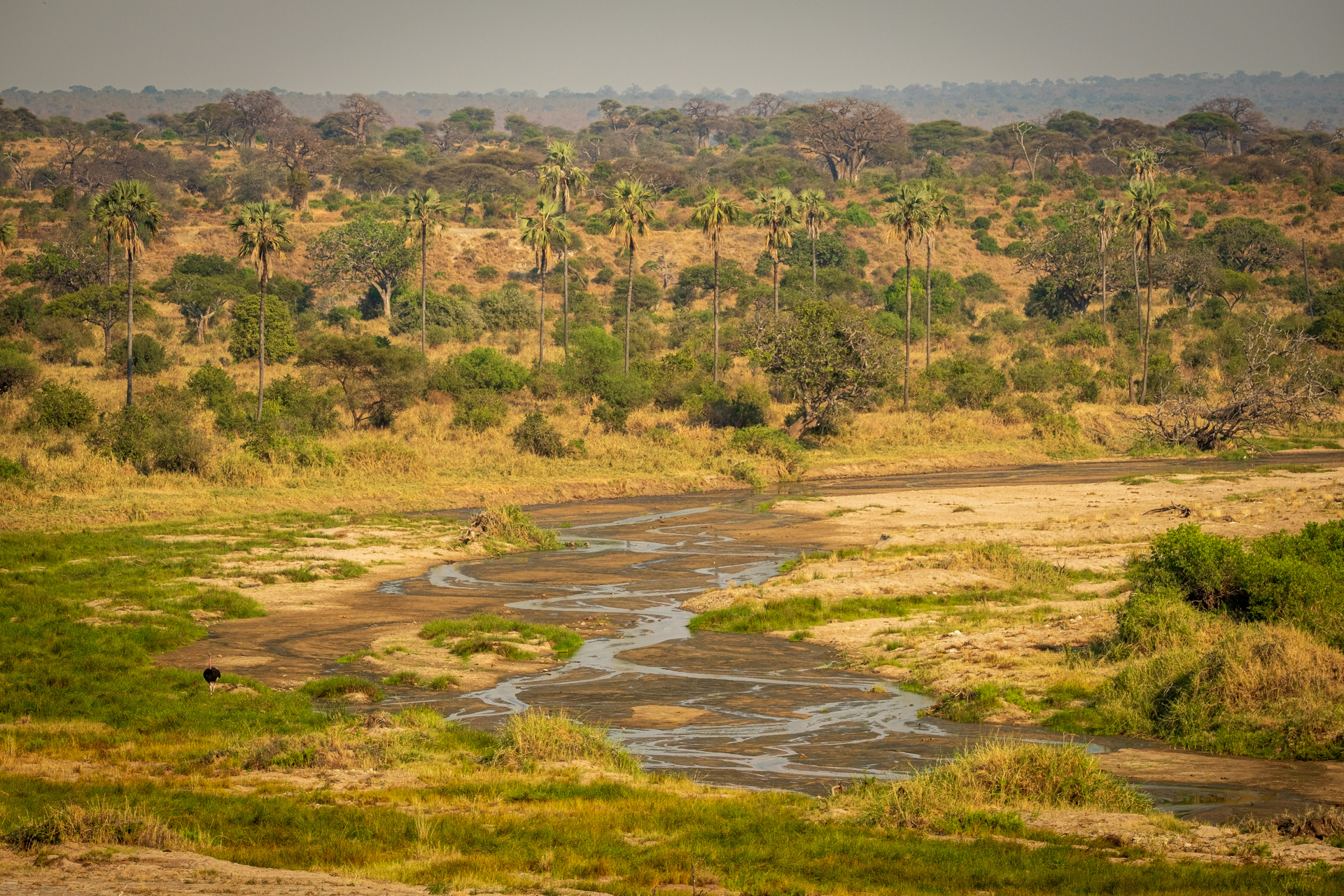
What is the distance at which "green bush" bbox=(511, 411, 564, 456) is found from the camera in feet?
201

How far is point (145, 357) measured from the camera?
241 ft

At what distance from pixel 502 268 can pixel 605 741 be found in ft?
331

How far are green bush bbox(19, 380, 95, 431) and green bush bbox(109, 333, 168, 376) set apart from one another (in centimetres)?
1788

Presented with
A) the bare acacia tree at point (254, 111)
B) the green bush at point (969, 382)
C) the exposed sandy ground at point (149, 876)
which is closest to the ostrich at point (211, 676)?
the exposed sandy ground at point (149, 876)

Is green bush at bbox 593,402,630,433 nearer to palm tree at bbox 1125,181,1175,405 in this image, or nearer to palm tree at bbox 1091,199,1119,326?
palm tree at bbox 1125,181,1175,405

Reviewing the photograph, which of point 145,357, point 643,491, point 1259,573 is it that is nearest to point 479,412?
point 643,491

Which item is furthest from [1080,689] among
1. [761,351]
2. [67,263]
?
[67,263]

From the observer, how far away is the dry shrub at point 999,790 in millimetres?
16547

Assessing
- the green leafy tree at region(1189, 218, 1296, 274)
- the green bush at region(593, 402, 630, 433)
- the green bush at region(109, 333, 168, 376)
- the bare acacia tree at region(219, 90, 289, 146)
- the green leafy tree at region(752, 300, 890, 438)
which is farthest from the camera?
the bare acacia tree at region(219, 90, 289, 146)

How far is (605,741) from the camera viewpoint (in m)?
20.4

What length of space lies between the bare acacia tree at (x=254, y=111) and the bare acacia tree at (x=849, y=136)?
76.7 m

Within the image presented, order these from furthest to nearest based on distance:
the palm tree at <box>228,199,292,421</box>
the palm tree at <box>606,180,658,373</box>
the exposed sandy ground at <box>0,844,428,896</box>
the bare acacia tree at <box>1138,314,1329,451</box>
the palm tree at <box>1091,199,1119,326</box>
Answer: the palm tree at <box>1091,199,1119,326</box> < the palm tree at <box>606,180,658,373</box> < the bare acacia tree at <box>1138,314,1329,451</box> < the palm tree at <box>228,199,292,421</box> < the exposed sandy ground at <box>0,844,428,896</box>

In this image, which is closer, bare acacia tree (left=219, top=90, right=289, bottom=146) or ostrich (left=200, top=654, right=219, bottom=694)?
ostrich (left=200, top=654, right=219, bottom=694)

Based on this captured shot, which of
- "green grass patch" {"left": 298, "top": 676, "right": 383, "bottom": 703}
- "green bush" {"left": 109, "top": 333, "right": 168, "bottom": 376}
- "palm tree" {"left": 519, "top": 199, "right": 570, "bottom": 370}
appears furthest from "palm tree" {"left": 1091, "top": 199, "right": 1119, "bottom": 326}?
"green grass patch" {"left": 298, "top": 676, "right": 383, "bottom": 703}
